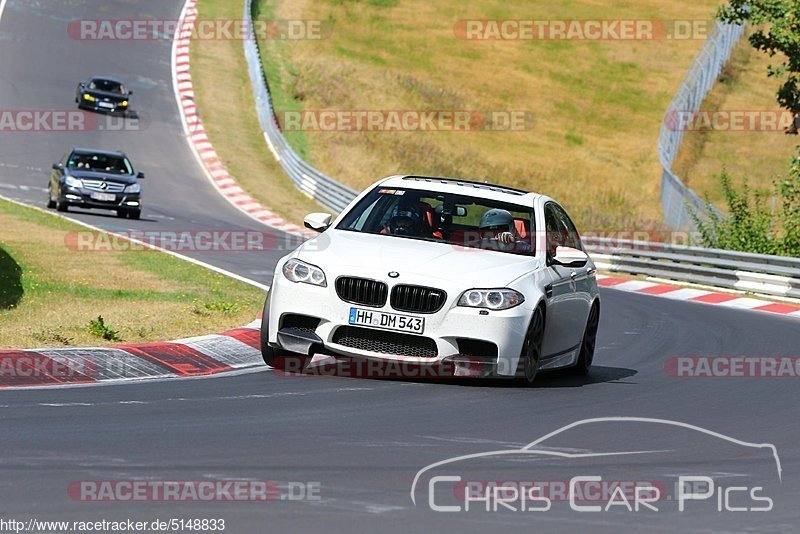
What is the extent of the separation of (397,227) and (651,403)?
8.13 feet

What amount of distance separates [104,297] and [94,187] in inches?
573

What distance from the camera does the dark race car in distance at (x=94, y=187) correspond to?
2934 centimetres

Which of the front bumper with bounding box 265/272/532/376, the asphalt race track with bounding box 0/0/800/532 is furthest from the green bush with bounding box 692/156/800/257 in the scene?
the front bumper with bounding box 265/272/532/376

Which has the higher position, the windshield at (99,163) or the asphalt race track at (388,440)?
the asphalt race track at (388,440)

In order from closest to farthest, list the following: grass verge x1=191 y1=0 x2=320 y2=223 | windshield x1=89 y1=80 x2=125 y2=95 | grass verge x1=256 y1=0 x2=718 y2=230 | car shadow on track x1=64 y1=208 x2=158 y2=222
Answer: car shadow on track x1=64 y1=208 x2=158 y2=222, grass verge x1=191 y1=0 x2=320 y2=223, windshield x1=89 y1=80 x2=125 y2=95, grass verge x1=256 y1=0 x2=718 y2=230

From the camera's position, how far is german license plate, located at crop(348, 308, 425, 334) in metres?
10.6

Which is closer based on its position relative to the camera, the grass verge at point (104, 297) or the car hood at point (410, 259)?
the car hood at point (410, 259)

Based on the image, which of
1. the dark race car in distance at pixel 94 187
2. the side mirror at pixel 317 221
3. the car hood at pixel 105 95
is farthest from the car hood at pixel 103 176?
the side mirror at pixel 317 221

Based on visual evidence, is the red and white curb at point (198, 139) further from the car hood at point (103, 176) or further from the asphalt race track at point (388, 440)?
the asphalt race track at point (388, 440)

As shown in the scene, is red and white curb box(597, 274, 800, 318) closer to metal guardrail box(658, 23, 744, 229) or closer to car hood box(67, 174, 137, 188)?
metal guardrail box(658, 23, 744, 229)

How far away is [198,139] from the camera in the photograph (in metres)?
44.8

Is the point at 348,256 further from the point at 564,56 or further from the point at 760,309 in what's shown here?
the point at 564,56

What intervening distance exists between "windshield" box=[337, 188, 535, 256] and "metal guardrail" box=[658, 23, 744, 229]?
20.6m

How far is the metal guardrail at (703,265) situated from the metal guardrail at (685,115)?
2907 millimetres
